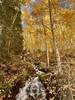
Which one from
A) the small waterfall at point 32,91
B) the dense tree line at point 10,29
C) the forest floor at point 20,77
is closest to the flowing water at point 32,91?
the small waterfall at point 32,91

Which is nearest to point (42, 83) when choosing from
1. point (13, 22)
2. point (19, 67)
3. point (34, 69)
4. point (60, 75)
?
point (34, 69)

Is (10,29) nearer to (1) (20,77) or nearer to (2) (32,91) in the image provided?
(1) (20,77)

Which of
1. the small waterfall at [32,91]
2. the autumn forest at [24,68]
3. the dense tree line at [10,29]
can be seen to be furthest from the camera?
the dense tree line at [10,29]

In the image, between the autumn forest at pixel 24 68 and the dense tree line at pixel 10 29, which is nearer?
the autumn forest at pixel 24 68

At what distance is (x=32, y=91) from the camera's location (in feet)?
34.6

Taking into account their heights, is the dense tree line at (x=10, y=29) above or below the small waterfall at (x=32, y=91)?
above

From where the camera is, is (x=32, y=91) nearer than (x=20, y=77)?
Yes

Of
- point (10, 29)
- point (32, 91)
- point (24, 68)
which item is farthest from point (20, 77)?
point (10, 29)

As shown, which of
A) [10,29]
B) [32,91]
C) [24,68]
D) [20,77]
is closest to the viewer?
[32,91]

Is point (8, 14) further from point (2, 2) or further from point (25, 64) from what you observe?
point (25, 64)

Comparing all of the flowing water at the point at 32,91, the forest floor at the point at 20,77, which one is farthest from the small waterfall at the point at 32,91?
the forest floor at the point at 20,77

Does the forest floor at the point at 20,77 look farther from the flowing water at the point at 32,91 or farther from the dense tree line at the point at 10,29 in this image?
the dense tree line at the point at 10,29

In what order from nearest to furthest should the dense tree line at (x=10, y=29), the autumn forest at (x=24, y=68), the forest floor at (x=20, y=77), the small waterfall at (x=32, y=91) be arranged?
the autumn forest at (x=24, y=68), the forest floor at (x=20, y=77), the small waterfall at (x=32, y=91), the dense tree line at (x=10, y=29)

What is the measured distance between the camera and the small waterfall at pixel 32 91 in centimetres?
1037
